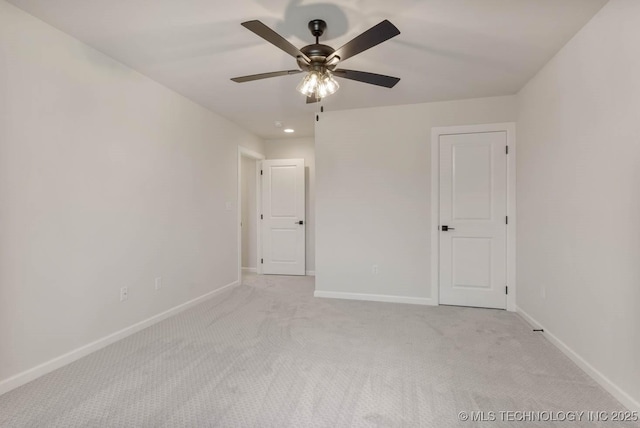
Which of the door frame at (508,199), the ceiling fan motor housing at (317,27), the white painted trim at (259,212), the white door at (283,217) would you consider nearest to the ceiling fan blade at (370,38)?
the ceiling fan motor housing at (317,27)

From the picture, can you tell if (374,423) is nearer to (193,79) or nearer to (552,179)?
(552,179)

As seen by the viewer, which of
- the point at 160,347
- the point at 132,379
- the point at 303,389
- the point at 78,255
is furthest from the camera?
the point at 160,347

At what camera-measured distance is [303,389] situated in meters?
1.88

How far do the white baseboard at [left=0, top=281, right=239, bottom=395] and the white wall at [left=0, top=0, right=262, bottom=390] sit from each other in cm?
4

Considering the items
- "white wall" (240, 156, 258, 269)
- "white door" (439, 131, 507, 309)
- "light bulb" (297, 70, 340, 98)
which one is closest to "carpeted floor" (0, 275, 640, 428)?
"white door" (439, 131, 507, 309)

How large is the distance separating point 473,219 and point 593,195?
1.46 m

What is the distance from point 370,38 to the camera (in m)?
1.59

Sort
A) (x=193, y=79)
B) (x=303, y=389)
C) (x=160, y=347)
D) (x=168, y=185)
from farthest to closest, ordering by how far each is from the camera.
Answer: (x=168, y=185)
(x=193, y=79)
(x=160, y=347)
(x=303, y=389)

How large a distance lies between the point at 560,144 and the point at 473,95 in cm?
121

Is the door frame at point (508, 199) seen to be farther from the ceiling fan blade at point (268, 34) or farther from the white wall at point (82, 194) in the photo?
the white wall at point (82, 194)

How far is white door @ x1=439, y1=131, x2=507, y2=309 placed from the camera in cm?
340

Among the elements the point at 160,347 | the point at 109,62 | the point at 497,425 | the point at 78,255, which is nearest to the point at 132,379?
the point at 160,347

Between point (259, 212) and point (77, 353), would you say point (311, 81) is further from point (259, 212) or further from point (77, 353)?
point (259, 212)

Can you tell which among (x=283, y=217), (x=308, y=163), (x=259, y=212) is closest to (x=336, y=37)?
(x=308, y=163)
